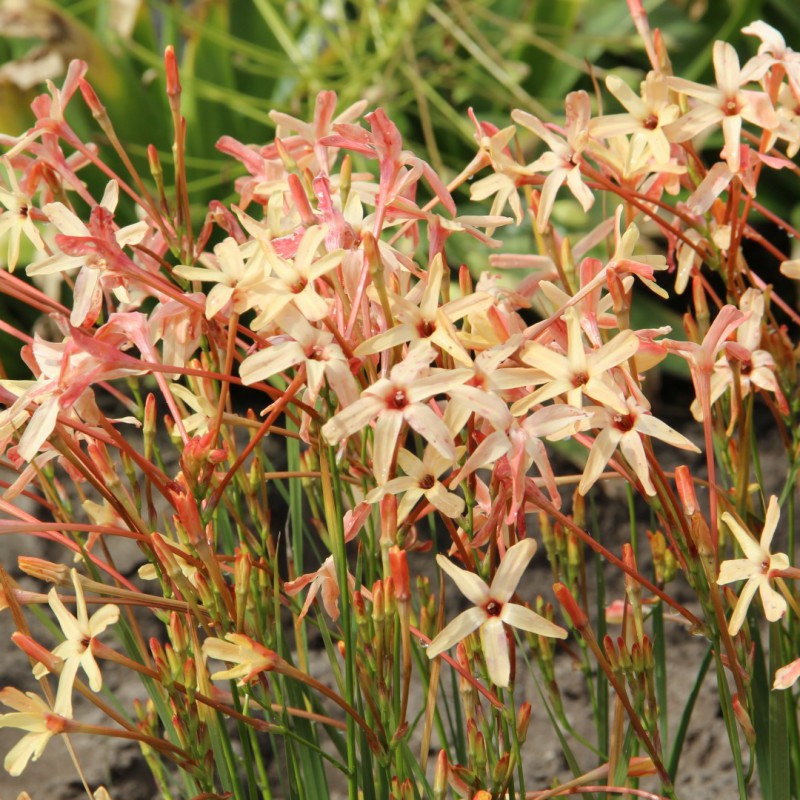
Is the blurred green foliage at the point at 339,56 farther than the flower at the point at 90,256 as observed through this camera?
Yes

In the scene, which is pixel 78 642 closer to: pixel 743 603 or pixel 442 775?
pixel 442 775

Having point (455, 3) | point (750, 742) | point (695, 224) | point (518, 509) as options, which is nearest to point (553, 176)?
point (695, 224)

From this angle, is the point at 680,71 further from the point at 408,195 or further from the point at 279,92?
the point at 408,195

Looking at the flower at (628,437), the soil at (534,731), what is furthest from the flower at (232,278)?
the soil at (534,731)

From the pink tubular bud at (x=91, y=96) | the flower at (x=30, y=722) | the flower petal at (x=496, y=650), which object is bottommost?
the flower at (x=30, y=722)

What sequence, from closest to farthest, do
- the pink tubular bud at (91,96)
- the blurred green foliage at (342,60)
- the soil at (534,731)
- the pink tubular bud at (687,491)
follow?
the pink tubular bud at (687,491) → the pink tubular bud at (91,96) → the soil at (534,731) → the blurred green foliage at (342,60)

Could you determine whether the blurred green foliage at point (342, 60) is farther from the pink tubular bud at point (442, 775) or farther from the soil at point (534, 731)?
the pink tubular bud at point (442, 775)

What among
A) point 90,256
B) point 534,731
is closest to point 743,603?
point 90,256
